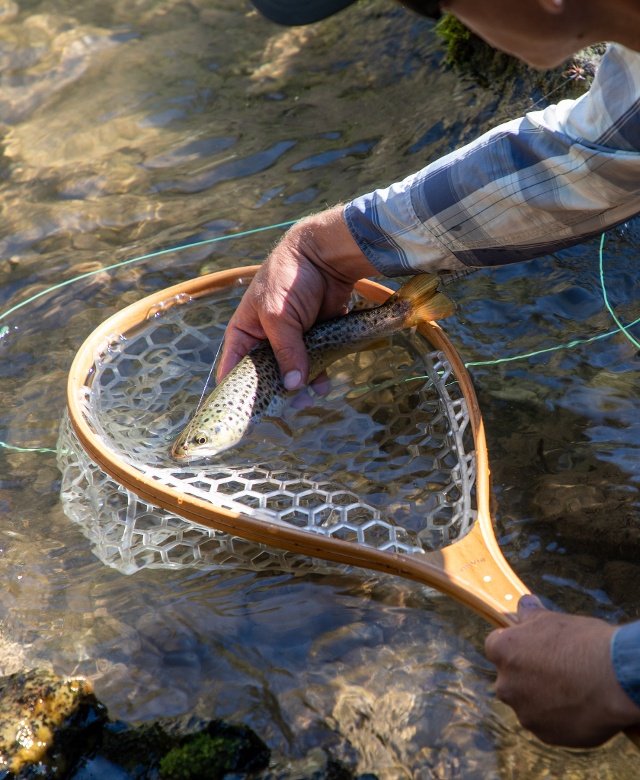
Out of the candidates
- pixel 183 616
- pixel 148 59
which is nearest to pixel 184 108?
pixel 148 59

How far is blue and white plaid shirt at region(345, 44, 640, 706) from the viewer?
263cm

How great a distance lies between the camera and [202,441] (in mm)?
3361

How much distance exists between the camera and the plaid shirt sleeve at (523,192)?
8.64 ft

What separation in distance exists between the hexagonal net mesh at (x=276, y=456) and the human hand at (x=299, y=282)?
0.30 m

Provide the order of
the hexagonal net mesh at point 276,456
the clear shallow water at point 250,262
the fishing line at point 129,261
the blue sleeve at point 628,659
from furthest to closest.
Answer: the fishing line at point 129,261, the hexagonal net mesh at point 276,456, the clear shallow water at point 250,262, the blue sleeve at point 628,659

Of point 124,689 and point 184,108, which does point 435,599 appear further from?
point 184,108

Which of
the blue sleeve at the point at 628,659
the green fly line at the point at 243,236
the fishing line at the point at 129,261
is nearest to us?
the blue sleeve at the point at 628,659

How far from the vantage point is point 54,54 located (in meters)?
7.27

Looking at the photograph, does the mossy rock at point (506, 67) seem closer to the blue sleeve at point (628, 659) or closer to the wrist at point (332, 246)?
the wrist at point (332, 246)

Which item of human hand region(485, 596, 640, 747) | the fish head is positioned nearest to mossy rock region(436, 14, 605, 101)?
the fish head

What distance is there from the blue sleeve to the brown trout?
1721 mm

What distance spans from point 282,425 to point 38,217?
119 inches

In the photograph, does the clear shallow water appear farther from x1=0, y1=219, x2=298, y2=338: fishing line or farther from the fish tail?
the fish tail

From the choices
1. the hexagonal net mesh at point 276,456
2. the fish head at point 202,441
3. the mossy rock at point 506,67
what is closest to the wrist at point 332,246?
the hexagonal net mesh at point 276,456
